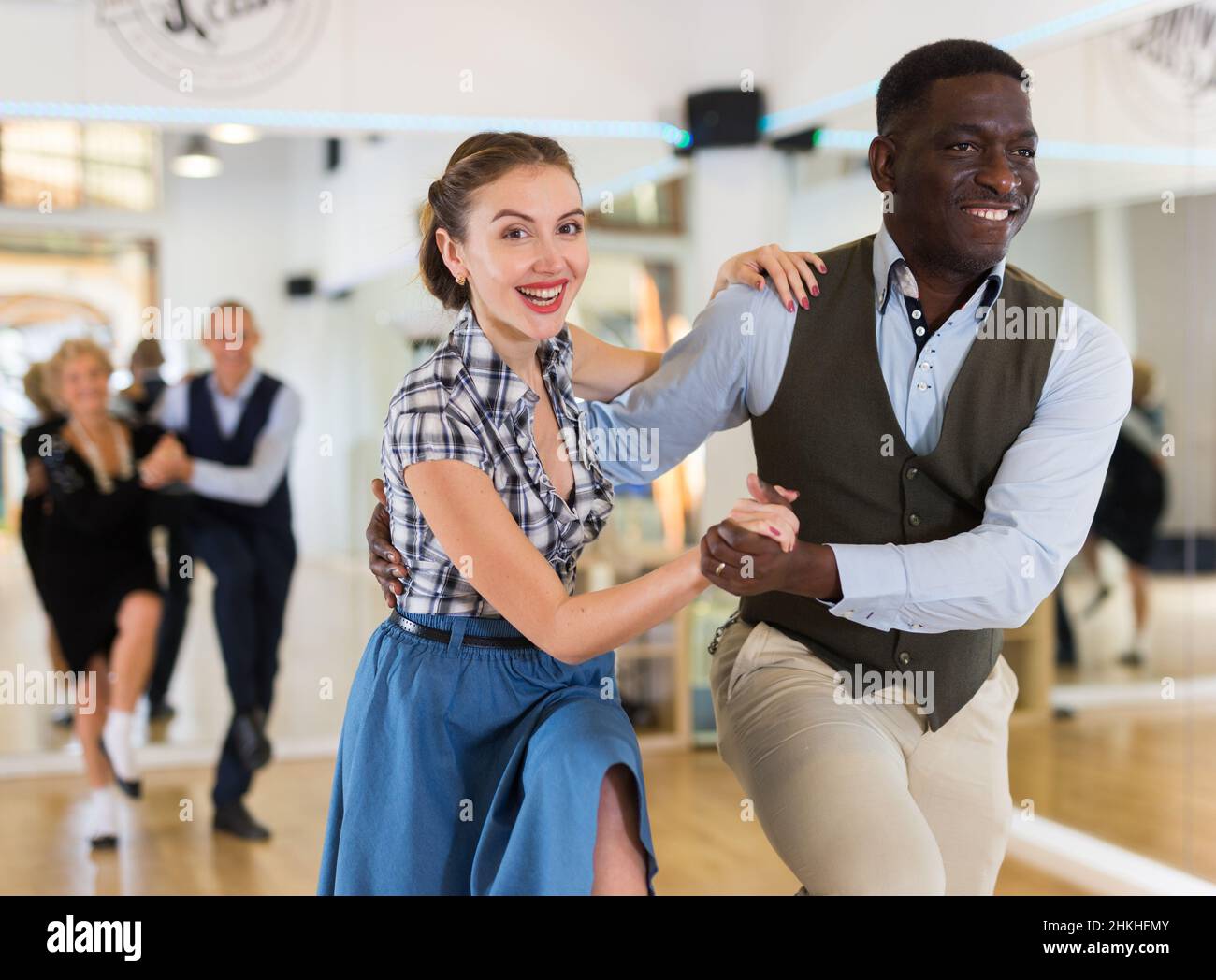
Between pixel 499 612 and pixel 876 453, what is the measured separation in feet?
2.07

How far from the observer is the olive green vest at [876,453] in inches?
78.5

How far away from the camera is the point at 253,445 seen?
Result: 4.82m

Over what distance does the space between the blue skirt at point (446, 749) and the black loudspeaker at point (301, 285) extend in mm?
3861

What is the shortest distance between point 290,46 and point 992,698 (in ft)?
11.5

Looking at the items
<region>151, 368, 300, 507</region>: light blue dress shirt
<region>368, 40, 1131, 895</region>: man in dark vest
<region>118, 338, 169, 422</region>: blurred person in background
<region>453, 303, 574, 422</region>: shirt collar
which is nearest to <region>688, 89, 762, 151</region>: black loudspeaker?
<region>151, 368, 300, 507</region>: light blue dress shirt

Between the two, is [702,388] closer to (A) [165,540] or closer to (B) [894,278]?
(B) [894,278]

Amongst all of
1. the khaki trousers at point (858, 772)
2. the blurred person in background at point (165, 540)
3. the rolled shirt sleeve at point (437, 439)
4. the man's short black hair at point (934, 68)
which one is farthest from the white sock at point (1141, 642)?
the blurred person in background at point (165, 540)

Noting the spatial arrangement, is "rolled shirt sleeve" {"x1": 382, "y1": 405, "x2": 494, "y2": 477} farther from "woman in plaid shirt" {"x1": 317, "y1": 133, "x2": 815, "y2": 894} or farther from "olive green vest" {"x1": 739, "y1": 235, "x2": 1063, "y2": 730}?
"olive green vest" {"x1": 739, "y1": 235, "x2": 1063, "y2": 730}

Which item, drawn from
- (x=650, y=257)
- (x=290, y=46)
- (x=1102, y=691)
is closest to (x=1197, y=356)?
(x=1102, y=691)

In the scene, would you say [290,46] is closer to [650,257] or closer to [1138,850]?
[650,257]

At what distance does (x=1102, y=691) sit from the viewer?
4516 millimetres

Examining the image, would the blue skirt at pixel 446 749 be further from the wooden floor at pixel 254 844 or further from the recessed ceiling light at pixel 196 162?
the recessed ceiling light at pixel 196 162

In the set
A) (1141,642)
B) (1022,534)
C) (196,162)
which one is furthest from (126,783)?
(1022,534)

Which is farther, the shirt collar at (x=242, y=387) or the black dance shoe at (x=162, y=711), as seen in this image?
the black dance shoe at (x=162, y=711)
